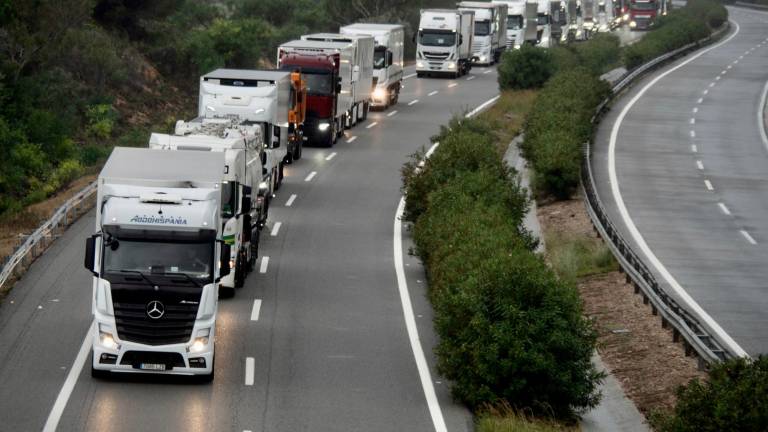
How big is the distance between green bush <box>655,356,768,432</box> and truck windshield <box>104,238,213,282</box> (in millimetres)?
8756

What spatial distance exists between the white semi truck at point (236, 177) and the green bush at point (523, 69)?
121ft

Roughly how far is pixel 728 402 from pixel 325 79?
37657 mm

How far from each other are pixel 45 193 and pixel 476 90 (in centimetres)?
3194

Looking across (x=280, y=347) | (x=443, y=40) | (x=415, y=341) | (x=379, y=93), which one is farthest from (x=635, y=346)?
(x=443, y=40)

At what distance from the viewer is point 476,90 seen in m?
74.5

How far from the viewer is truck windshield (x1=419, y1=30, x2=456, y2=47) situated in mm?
78438

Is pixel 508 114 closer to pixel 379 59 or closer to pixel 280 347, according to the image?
pixel 379 59

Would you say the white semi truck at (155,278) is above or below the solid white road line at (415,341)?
above

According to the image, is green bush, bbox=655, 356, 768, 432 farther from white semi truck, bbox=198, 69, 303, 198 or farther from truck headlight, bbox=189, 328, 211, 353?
white semi truck, bbox=198, 69, 303, 198

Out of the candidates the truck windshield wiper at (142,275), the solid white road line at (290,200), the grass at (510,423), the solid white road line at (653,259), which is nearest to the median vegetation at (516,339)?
the grass at (510,423)

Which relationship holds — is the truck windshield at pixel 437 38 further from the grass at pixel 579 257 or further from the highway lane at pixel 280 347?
the grass at pixel 579 257

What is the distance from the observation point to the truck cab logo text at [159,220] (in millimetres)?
22500

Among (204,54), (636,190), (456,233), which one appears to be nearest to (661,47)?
(204,54)

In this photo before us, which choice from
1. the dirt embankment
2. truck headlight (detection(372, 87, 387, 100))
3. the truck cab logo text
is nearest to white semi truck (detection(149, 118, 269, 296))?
the truck cab logo text
